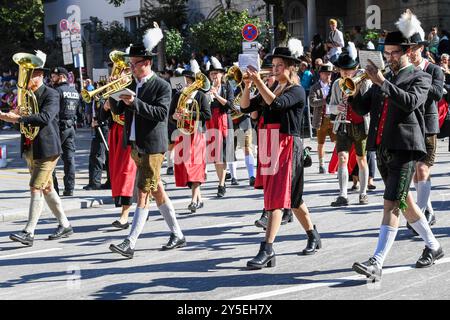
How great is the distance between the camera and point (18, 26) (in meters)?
42.9

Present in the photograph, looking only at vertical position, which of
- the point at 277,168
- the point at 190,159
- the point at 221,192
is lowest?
the point at 221,192

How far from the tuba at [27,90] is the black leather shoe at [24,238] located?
105cm

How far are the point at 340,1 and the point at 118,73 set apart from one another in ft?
75.8

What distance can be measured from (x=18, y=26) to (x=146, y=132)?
118 feet

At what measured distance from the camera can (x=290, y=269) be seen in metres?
7.68

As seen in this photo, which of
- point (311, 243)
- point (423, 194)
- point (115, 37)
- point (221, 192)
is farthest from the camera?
point (115, 37)

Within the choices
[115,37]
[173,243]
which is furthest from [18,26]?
[173,243]

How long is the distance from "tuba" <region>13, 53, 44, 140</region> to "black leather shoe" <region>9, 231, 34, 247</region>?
3.43 ft

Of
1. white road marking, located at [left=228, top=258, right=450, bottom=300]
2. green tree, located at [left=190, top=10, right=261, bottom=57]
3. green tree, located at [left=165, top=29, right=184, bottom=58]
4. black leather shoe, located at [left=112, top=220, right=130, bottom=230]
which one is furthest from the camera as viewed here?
green tree, located at [left=165, top=29, right=184, bottom=58]

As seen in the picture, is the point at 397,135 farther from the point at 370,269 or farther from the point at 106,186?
the point at 106,186

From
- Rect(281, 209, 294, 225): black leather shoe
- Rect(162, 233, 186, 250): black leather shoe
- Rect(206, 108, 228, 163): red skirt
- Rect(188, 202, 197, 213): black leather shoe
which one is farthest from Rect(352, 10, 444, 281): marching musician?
Rect(206, 108, 228, 163): red skirt

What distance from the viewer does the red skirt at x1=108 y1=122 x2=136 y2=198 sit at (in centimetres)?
1068

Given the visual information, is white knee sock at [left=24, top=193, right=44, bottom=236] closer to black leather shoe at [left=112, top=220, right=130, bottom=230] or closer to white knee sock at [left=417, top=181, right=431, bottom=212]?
black leather shoe at [left=112, top=220, right=130, bottom=230]
